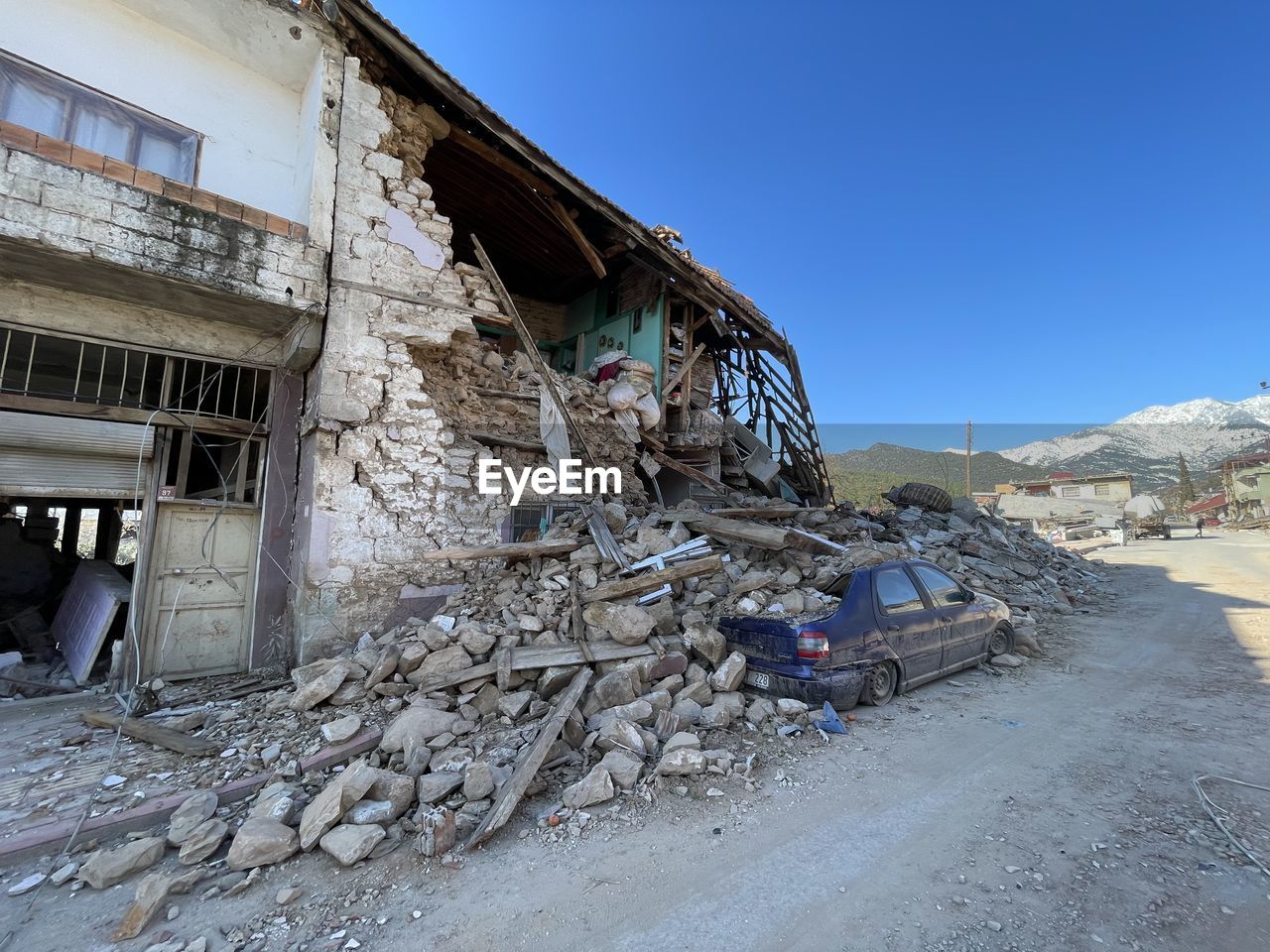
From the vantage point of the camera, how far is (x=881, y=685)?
5328 millimetres

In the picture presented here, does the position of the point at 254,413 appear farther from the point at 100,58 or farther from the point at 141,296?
the point at 100,58

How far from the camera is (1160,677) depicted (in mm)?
6352

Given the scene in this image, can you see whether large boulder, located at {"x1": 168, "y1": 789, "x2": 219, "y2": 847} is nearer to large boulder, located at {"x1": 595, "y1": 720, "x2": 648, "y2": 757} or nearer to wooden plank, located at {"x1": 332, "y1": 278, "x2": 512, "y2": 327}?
large boulder, located at {"x1": 595, "y1": 720, "x2": 648, "y2": 757}

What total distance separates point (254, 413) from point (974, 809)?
8281 mm

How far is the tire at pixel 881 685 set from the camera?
5195 mm

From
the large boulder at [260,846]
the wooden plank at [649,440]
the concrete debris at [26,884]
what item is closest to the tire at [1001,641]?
the wooden plank at [649,440]

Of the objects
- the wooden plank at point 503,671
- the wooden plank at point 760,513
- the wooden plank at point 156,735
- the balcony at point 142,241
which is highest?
the balcony at point 142,241

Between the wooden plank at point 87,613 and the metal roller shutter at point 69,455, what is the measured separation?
131 cm

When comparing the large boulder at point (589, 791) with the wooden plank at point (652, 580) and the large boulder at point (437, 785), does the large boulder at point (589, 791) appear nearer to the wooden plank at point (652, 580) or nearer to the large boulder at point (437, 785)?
the large boulder at point (437, 785)

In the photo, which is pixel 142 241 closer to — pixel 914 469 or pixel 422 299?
pixel 422 299

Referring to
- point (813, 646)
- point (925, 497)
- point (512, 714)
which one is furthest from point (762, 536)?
point (925, 497)

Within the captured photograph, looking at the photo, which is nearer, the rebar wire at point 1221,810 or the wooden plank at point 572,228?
the rebar wire at point 1221,810

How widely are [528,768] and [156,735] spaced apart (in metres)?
3.41

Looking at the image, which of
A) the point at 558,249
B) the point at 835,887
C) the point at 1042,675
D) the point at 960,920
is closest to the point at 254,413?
the point at 558,249
